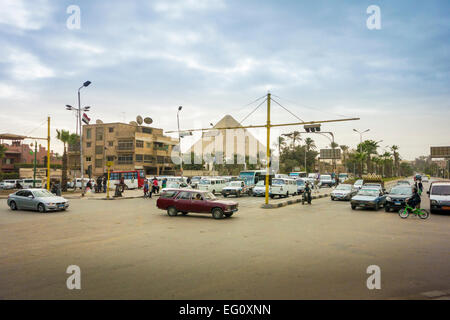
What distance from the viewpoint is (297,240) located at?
34.9 ft

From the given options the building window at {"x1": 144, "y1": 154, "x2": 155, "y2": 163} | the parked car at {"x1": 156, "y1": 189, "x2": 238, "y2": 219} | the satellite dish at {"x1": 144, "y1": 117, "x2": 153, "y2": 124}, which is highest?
the satellite dish at {"x1": 144, "y1": 117, "x2": 153, "y2": 124}

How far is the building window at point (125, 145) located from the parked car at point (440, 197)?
5718 cm

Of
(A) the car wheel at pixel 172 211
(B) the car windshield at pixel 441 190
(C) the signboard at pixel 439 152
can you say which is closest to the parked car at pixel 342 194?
(B) the car windshield at pixel 441 190

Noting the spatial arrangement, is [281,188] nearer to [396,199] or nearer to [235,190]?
[235,190]

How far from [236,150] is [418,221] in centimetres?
10039

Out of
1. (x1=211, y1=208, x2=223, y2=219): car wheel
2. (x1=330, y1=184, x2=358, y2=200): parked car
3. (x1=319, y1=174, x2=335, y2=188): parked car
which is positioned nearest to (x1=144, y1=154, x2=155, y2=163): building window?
(x1=319, y1=174, x2=335, y2=188): parked car

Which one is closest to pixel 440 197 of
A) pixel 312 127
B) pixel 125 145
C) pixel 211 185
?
pixel 312 127

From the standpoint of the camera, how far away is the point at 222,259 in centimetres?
810

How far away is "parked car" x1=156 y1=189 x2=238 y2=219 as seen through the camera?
16297mm

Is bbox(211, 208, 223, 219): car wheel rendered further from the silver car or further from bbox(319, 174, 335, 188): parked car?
bbox(319, 174, 335, 188): parked car

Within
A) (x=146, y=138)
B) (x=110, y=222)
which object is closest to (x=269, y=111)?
(x=110, y=222)
